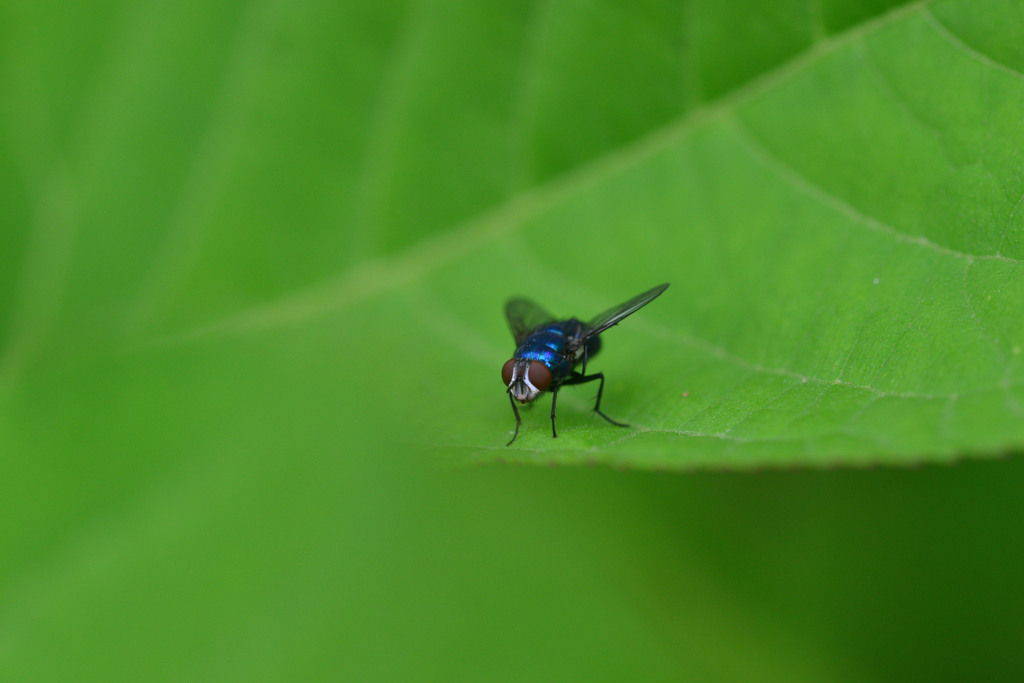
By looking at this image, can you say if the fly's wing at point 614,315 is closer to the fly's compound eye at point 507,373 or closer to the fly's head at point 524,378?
the fly's head at point 524,378

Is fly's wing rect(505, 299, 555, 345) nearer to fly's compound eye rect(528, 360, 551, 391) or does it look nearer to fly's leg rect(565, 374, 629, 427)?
fly's compound eye rect(528, 360, 551, 391)

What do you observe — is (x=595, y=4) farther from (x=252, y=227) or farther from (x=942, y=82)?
(x=252, y=227)

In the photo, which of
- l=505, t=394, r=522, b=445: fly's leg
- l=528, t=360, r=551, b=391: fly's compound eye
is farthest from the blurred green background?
l=528, t=360, r=551, b=391: fly's compound eye

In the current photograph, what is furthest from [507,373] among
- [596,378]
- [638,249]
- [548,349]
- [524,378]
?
[638,249]

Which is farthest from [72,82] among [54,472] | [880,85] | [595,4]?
[880,85]

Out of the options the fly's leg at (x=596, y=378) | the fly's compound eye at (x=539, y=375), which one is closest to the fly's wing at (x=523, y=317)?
the fly's compound eye at (x=539, y=375)

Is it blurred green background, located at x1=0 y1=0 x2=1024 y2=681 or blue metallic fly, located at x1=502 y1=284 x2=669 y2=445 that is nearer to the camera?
blurred green background, located at x1=0 y1=0 x2=1024 y2=681

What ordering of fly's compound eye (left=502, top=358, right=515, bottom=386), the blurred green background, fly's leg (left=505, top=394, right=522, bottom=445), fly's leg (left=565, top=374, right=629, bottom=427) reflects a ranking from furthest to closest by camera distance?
fly's compound eye (left=502, top=358, right=515, bottom=386)
fly's leg (left=565, top=374, right=629, bottom=427)
fly's leg (left=505, top=394, right=522, bottom=445)
the blurred green background
